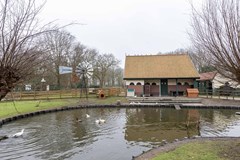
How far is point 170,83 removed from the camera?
34.6 m

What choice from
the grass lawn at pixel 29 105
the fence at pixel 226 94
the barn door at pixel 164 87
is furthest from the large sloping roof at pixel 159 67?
A: the grass lawn at pixel 29 105

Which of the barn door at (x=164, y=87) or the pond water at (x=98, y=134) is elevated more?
the barn door at (x=164, y=87)

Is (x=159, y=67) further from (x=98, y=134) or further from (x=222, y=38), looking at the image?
(x=222, y=38)

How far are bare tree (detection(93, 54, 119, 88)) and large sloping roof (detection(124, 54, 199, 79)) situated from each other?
14.5 m

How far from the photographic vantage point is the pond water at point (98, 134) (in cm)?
1117

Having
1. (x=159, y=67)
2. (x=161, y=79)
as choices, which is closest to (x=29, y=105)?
(x=161, y=79)

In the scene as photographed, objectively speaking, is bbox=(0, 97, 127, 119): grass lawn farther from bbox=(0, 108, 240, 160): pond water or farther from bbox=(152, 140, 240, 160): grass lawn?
bbox=(152, 140, 240, 160): grass lawn

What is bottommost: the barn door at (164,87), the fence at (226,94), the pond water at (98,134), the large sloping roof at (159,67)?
the pond water at (98,134)

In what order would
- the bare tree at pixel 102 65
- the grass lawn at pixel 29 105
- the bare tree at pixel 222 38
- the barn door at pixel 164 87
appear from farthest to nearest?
1. the bare tree at pixel 102 65
2. the barn door at pixel 164 87
3. the grass lawn at pixel 29 105
4. the bare tree at pixel 222 38

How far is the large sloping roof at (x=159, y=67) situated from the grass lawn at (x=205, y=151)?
24.6 m

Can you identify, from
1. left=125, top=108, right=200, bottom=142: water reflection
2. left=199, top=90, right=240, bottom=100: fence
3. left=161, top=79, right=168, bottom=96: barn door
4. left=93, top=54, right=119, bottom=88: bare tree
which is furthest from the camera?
left=93, top=54, right=119, bottom=88: bare tree

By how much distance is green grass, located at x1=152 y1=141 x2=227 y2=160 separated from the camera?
8.14m

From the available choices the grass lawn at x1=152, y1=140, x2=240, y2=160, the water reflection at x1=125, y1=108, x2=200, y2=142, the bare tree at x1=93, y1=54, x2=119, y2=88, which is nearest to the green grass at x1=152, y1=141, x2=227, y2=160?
the grass lawn at x1=152, y1=140, x2=240, y2=160

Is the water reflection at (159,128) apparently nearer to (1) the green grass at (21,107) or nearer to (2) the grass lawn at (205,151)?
(2) the grass lawn at (205,151)
